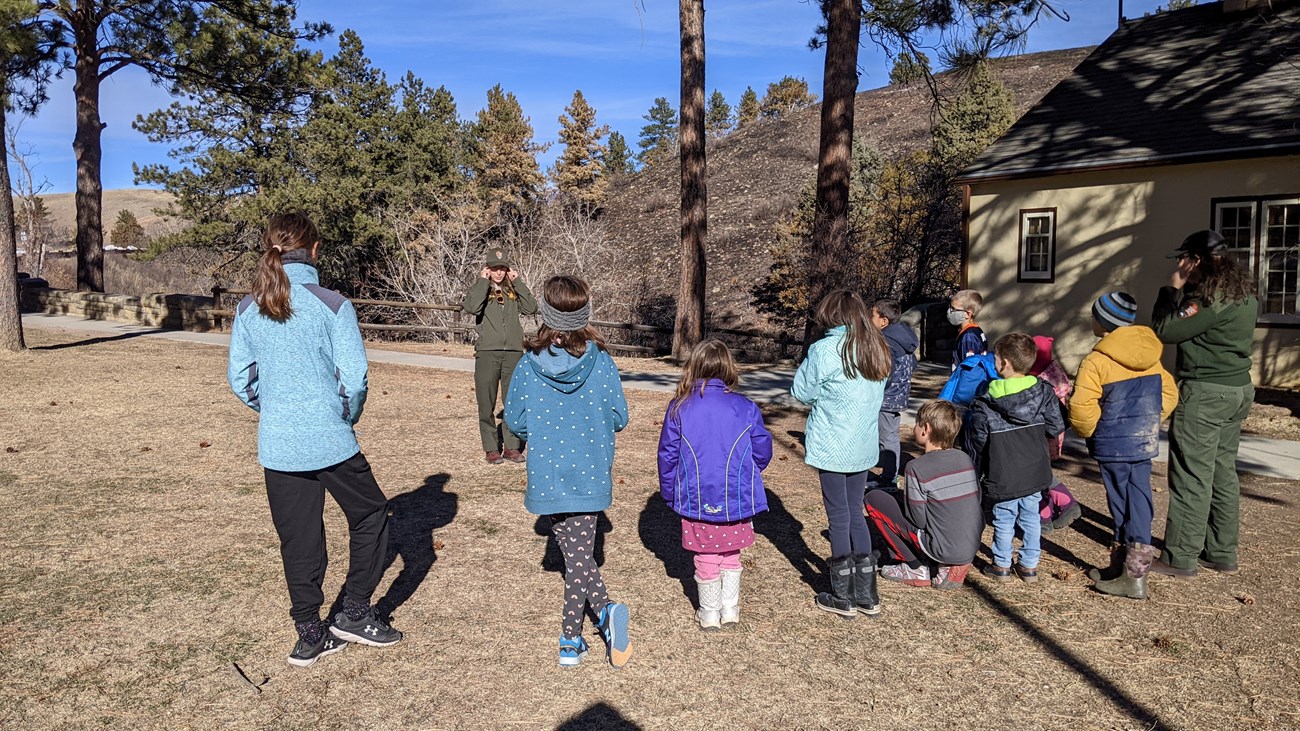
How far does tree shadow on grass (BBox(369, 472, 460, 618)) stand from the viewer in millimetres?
5463

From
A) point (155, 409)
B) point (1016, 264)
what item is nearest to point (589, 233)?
point (1016, 264)

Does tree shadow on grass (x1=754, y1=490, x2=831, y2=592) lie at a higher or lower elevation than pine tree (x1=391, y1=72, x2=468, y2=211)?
lower

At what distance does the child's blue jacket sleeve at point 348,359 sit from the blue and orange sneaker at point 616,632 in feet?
4.78

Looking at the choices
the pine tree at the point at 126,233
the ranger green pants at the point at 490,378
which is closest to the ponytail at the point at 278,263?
the ranger green pants at the point at 490,378

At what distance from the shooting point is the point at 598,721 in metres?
4.02

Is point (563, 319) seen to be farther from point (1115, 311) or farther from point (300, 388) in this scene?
point (1115, 311)

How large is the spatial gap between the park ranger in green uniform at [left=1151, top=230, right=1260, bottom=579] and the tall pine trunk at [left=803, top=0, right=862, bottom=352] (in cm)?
841

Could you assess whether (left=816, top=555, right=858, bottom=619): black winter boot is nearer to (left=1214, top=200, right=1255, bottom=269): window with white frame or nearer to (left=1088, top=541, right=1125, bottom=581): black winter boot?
(left=1088, top=541, right=1125, bottom=581): black winter boot

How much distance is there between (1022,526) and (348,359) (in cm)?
405

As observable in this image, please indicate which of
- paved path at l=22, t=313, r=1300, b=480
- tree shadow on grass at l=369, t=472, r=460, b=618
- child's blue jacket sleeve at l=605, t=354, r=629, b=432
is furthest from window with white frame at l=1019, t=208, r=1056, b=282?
child's blue jacket sleeve at l=605, t=354, r=629, b=432

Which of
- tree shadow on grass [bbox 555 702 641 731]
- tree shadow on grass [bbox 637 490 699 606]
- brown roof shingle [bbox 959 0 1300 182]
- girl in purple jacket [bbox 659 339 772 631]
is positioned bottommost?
tree shadow on grass [bbox 555 702 641 731]

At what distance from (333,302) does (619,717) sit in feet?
7.09

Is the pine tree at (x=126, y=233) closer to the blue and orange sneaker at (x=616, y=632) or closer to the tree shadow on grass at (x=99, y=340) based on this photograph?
the tree shadow on grass at (x=99, y=340)

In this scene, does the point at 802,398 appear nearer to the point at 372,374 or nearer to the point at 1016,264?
the point at 372,374
